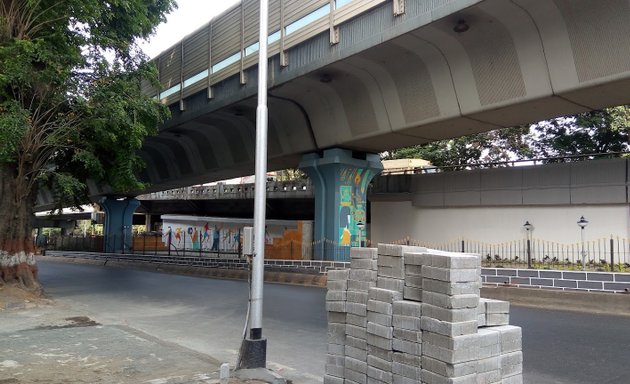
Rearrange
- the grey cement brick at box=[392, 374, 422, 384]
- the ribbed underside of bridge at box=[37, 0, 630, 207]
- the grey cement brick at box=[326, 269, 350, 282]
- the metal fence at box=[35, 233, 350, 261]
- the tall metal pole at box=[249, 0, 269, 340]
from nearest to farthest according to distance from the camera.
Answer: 1. the grey cement brick at box=[392, 374, 422, 384]
2. the grey cement brick at box=[326, 269, 350, 282]
3. the tall metal pole at box=[249, 0, 269, 340]
4. the ribbed underside of bridge at box=[37, 0, 630, 207]
5. the metal fence at box=[35, 233, 350, 261]

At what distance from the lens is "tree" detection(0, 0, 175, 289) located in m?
13.1

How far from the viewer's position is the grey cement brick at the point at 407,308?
15.3 ft

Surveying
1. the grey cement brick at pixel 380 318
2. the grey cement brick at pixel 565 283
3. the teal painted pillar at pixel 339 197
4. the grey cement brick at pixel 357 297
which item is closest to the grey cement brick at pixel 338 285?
the grey cement brick at pixel 357 297

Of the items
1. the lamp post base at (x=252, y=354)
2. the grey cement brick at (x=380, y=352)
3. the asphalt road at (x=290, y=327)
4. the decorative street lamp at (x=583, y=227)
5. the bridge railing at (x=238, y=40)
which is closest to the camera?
the grey cement brick at (x=380, y=352)

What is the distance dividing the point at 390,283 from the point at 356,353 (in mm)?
870

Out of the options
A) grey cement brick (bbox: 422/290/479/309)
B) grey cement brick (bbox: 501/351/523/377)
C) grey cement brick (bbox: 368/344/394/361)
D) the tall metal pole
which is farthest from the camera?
the tall metal pole

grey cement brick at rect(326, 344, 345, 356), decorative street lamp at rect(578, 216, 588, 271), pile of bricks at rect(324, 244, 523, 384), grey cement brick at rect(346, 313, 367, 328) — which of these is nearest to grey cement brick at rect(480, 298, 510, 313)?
pile of bricks at rect(324, 244, 523, 384)

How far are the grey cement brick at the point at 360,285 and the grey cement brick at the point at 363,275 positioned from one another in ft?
0.11

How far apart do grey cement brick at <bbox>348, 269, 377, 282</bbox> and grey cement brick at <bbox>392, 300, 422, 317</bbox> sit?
49cm

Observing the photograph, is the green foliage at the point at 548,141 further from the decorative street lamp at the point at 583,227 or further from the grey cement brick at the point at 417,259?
the grey cement brick at the point at 417,259

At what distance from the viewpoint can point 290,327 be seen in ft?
34.6

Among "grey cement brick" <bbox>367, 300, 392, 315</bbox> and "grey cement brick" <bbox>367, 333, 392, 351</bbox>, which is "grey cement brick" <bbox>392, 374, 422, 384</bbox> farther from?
"grey cement brick" <bbox>367, 300, 392, 315</bbox>

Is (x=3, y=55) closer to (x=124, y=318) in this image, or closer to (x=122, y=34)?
(x=122, y=34)

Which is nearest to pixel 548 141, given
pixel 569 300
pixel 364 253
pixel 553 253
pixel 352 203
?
pixel 553 253
